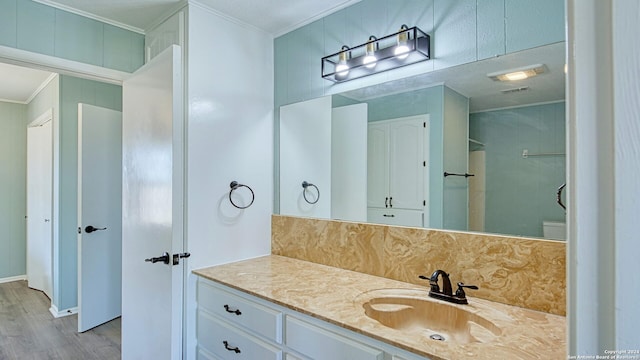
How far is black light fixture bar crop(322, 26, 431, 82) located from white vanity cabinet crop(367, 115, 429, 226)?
288mm

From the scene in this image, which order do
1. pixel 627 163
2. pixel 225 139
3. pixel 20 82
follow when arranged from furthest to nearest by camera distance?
pixel 20 82
pixel 225 139
pixel 627 163

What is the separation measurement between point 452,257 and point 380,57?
3.50 feet

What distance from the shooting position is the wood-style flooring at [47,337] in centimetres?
268

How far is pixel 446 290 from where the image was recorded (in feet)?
4.84

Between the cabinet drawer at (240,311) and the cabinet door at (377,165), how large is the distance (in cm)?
80

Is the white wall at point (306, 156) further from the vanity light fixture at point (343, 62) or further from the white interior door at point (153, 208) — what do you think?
the white interior door at point (153, 208)

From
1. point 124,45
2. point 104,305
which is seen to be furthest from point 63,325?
point 124,45

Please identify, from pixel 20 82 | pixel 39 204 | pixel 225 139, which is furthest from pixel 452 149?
pixel 39 204

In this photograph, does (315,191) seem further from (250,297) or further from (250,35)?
(250,35)

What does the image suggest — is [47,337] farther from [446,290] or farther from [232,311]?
[446,290]

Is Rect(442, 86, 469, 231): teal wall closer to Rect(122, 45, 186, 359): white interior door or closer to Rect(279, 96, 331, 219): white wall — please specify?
Rect(279, 96, 331, 219): white wall

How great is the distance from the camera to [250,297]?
1615mm

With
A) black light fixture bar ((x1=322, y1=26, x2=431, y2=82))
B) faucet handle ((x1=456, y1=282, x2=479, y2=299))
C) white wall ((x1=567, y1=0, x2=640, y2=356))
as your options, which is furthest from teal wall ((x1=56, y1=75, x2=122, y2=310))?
white wall ((x1=567, y1=0, x2=640, y2=356))

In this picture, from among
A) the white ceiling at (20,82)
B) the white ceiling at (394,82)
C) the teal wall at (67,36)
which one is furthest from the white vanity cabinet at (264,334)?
the white ceiling at (20,82)
